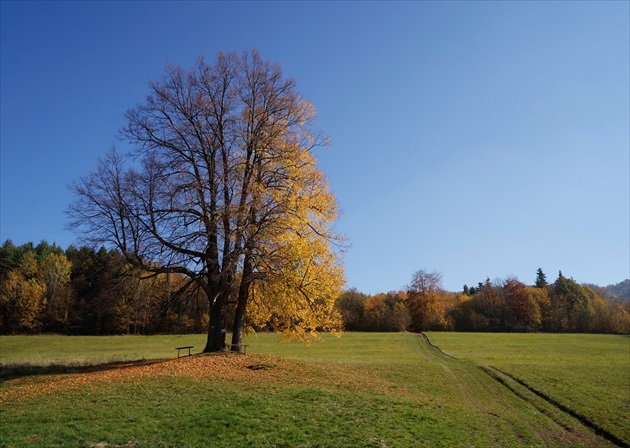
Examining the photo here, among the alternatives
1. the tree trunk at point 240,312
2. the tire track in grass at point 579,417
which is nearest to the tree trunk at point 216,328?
the tree trunk at point 240,312

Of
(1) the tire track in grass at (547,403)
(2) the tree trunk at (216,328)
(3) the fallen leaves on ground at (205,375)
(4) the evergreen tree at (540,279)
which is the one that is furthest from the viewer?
(4) the evergreen tree at (540,279)

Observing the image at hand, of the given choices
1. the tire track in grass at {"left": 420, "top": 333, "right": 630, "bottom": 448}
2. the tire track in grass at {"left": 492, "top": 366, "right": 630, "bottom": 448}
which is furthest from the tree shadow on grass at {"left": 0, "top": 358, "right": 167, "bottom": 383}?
the tire track in grass at {"left": 492, "top": 366, "right": 630, "bottom": 448}

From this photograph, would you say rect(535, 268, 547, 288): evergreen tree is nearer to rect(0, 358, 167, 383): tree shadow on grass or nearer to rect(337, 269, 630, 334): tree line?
rect(337, 269, 630, 334): tree line

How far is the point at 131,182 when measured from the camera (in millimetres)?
21156

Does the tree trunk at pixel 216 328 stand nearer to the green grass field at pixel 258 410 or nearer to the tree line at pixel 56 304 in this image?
the green grass field at pixel 258 410

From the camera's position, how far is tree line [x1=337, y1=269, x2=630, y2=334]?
9188 centimetres

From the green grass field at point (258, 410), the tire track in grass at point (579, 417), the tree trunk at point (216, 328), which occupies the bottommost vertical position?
the tire track in grass at point (579, 417)

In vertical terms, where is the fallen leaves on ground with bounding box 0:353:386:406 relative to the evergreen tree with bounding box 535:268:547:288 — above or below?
below

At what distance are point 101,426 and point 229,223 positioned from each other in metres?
11.3

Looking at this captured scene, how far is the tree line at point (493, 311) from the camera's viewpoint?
3617 inches

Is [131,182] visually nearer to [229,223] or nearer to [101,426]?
[229,223]

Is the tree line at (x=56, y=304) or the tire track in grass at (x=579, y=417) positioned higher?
the tree line at (x=56, y=304)

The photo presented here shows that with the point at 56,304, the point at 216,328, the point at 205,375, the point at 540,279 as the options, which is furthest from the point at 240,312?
the point at 540,279

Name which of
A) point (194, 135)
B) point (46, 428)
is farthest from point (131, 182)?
point (46, 428)
